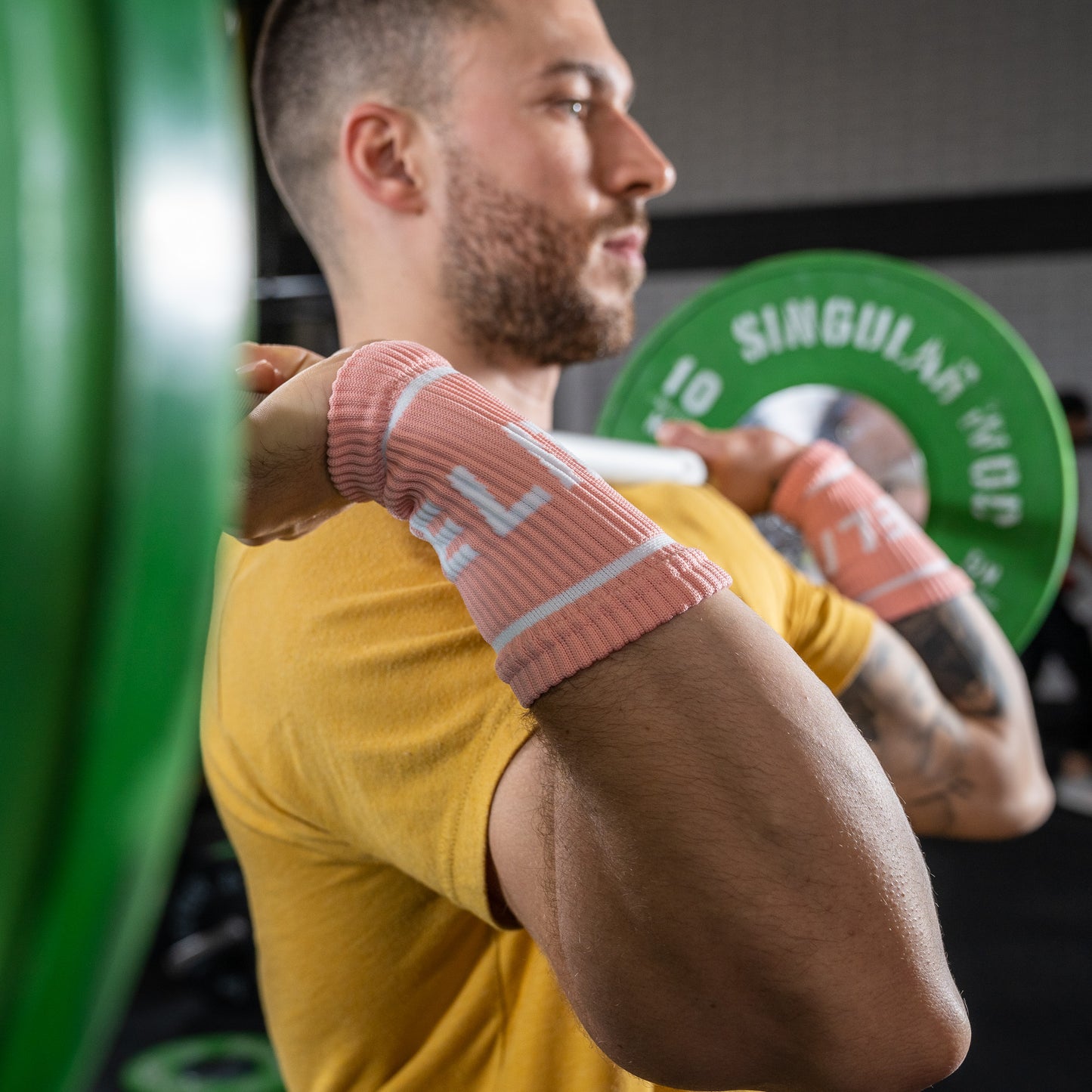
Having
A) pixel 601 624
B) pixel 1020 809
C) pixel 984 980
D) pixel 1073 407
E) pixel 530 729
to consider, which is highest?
pixel 601 624

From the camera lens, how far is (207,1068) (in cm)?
248

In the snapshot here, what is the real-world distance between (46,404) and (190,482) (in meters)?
0.03

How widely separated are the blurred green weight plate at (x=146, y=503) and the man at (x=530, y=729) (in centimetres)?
36

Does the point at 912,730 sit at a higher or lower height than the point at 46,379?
lower

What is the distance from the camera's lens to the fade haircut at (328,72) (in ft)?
3.50

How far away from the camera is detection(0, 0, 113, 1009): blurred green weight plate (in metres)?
0.21

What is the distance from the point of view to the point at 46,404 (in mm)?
210

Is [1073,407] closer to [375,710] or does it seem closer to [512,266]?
[512,266]

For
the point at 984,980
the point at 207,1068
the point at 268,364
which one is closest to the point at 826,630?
the point at 268,364

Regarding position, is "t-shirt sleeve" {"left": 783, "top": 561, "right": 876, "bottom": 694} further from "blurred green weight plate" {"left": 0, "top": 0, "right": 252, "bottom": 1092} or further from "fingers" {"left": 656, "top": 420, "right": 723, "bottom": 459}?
"blurred green weight plate" {"left": 0, "top": 0, "right": 252, "bottom": 1092}

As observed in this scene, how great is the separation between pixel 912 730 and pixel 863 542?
0.26 metres

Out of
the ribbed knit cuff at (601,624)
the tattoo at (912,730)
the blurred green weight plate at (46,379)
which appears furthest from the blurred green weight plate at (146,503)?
the tattoo at (912,730)

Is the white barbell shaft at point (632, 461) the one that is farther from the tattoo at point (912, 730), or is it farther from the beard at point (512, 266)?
the tattoo at point (912, 730)

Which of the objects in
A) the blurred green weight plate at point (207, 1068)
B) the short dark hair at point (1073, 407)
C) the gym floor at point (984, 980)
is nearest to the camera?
the blurred green weight plate at point (207, 1068)
